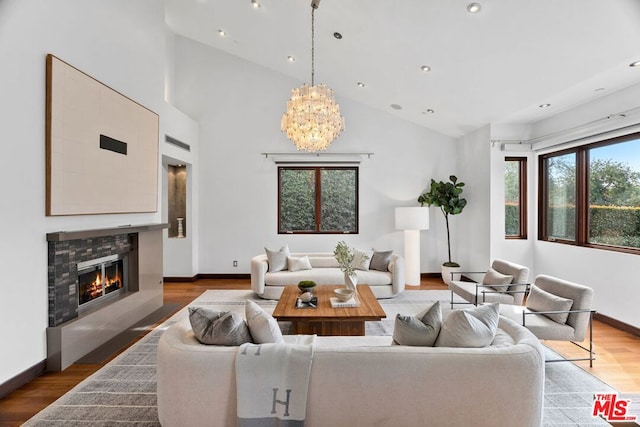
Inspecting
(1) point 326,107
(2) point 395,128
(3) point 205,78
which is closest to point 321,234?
(2) point 395,128

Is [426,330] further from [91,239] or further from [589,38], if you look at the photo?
[91,239]

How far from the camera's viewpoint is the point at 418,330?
1960mm

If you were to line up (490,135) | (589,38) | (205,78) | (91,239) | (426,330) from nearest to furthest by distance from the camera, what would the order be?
(426,330), (589,38), (91,239), (490,135), (205,78)

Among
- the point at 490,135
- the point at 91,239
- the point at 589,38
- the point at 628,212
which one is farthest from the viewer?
the point at 490,135

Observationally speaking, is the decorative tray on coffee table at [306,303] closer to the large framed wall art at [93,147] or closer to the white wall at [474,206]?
the large framed wall art at [93,147]

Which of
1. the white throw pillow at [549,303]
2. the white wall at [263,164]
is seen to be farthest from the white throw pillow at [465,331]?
the white wall at [263,164]

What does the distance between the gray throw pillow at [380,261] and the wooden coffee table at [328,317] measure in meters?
1.77

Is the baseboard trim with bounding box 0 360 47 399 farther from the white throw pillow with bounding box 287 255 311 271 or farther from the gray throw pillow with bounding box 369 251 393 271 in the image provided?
the gray throw pillow with bounding box 369 251 393 271

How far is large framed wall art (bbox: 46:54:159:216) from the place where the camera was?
9.61 ft

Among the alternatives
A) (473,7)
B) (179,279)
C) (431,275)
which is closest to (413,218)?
(431,275)

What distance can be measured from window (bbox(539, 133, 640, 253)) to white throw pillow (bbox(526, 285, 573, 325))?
5.37 feet

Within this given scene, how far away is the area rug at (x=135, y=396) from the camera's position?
7.27 feet

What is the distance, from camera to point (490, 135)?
213 inches

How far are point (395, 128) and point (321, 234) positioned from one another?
2.66 meters
